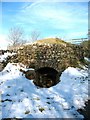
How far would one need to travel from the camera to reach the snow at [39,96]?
354 inches

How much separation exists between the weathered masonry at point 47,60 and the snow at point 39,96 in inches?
28.7

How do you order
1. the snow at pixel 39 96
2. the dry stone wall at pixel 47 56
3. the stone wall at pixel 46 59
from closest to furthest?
1. the snow at pixel 39 96
2. the stone wall at pixel 46 59
3. the dry stone wall at pixel 47 56

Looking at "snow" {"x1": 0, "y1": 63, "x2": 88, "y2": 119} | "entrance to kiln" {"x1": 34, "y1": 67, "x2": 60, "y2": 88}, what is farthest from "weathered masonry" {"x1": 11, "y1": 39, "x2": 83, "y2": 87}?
"snow" {"x1": 0, "y1": 63, "x2": 88, "y2": 119}

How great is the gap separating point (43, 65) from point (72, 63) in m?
2.08

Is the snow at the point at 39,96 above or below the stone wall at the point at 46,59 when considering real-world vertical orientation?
below

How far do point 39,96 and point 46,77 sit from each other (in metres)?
3.69

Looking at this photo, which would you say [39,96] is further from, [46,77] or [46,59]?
[46,59]

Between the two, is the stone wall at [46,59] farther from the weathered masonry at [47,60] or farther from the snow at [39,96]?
the snow at [39,96]

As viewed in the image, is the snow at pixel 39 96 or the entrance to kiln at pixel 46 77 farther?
the entrance to kiln at pixel 46 77

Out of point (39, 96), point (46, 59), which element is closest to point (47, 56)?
point (46, 59)

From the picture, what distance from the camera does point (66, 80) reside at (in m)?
13.3

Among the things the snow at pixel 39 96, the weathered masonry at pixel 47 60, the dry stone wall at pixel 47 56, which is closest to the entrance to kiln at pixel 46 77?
the weathered masonry at pixel 47 60

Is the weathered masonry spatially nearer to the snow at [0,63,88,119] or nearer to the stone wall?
the stone wall

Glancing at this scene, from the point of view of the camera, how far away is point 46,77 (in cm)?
1442
